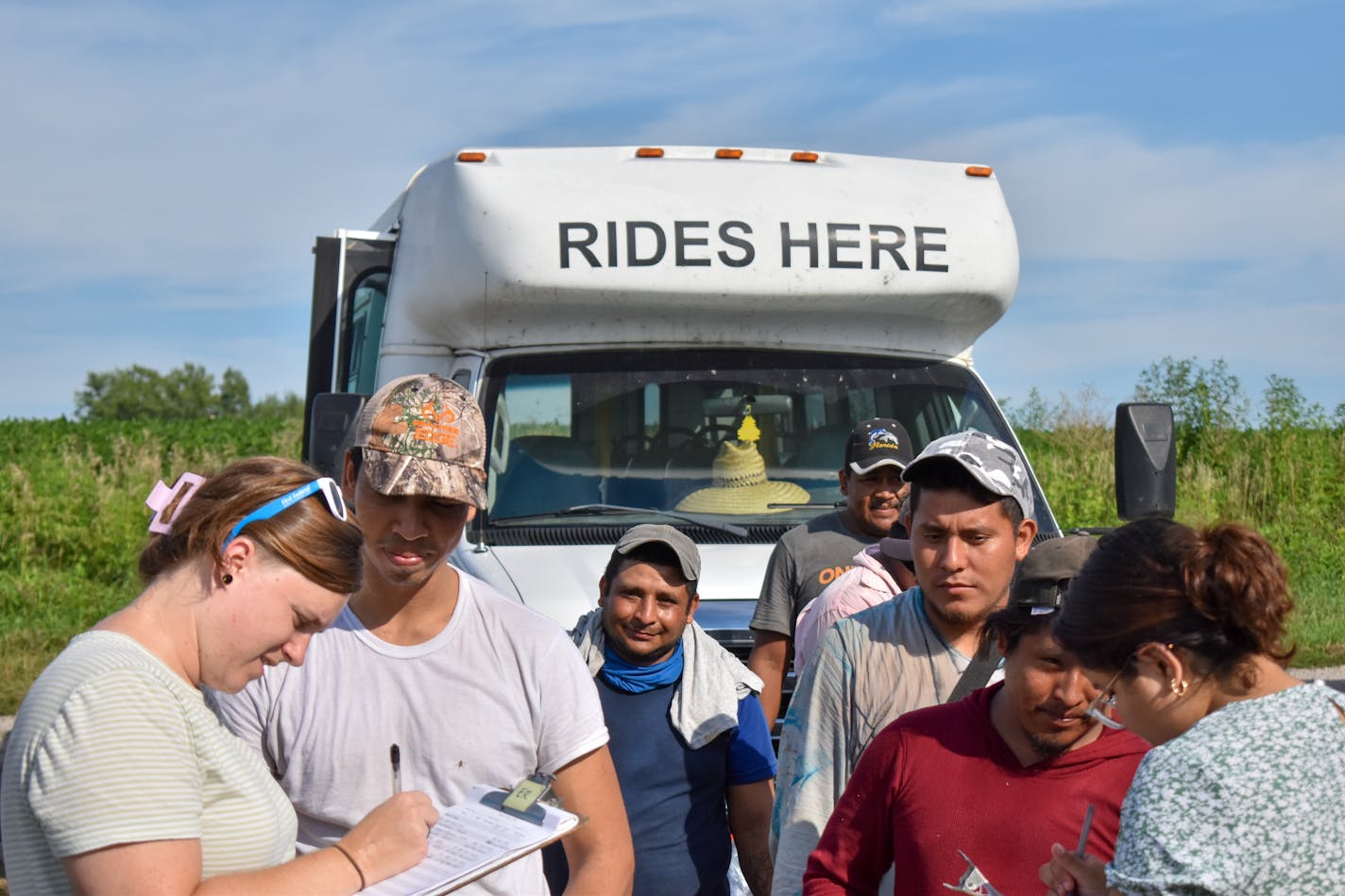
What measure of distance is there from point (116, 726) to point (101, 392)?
85305 millimetres

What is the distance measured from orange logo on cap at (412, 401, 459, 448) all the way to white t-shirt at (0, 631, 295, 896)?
874 mm

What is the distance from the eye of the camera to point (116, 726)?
2094 mm

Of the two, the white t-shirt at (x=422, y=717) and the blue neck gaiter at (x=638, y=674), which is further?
the blue neck gaiter at (x=638, y=674)

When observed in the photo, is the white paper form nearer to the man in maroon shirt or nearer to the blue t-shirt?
the man in maroon shirt

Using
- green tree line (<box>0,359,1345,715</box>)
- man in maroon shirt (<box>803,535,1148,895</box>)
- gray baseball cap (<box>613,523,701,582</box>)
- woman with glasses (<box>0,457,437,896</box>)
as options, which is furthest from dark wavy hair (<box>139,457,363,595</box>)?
green tree line (<box>0,359,1345,715</box>)

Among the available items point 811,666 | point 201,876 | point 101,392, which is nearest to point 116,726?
point 201,876

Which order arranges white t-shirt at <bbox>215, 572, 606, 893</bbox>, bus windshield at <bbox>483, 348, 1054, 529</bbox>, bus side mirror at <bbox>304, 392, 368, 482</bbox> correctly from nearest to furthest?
white t-shirt at <bbox>215, 572, 606, 893</bbox>, bus side mirror at <bbox>304, 392, 368, 482</bbox>, bus windshield at <bbox>483, 348, 1054, 529</bbox>

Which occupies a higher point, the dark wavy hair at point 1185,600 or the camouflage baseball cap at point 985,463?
the camouflage baseball cap at point 985,463

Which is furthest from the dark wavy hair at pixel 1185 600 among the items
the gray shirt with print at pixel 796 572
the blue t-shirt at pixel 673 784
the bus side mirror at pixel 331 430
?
the bus side mirror at pixel 331 430

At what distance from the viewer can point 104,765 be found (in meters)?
2.06

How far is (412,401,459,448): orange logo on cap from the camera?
3.01 meters

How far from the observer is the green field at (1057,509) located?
14.0 metres

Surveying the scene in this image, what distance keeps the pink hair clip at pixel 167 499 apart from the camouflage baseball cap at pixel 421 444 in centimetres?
55

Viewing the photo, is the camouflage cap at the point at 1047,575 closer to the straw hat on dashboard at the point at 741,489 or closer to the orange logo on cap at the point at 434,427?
the orange logo on cap at the point at 434,427
